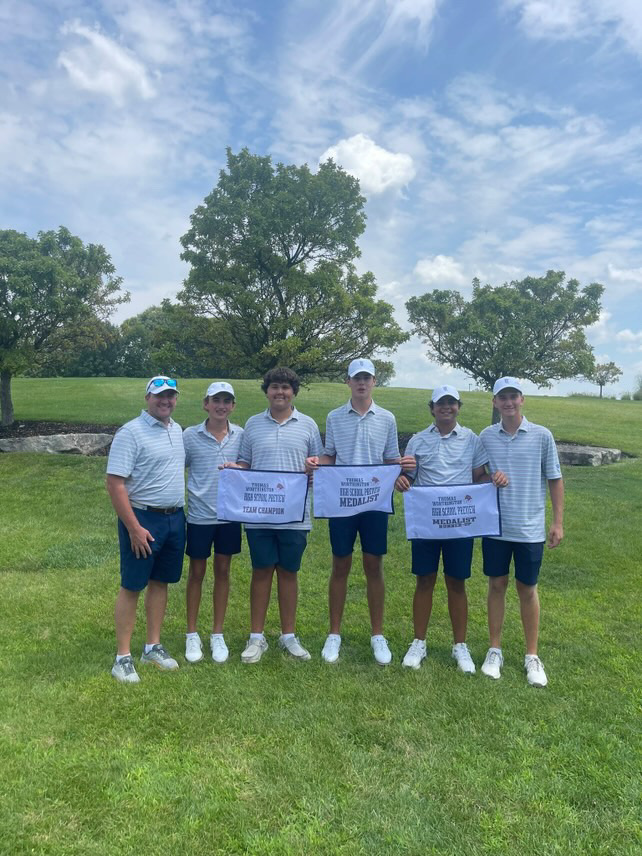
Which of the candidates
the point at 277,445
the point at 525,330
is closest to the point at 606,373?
the point at 525,330

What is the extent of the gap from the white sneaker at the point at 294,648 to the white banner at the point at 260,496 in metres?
1.10

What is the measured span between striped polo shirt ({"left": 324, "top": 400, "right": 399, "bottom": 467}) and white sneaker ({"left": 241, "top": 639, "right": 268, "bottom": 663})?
1691mm

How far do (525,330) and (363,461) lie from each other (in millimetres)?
16015

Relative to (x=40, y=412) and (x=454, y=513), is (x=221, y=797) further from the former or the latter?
(x=40, y=412)

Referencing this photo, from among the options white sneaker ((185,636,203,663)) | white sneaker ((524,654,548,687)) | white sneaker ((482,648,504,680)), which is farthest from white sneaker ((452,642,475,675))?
white sneaker ((185,636,203,663))

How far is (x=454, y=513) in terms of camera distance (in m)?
4.65

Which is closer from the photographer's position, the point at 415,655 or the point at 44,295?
the point at 415,655

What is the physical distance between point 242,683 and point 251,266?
13.9m

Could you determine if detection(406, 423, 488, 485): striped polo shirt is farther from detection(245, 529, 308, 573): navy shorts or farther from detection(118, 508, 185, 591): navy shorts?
detection(118, 508, 185, 591): navy shorts

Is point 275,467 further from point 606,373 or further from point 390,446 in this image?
point 606,373

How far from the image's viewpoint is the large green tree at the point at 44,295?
14.9 metres

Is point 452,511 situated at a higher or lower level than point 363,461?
lower

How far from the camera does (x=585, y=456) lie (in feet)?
53.1

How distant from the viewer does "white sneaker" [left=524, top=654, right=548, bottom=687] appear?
15.0 ft
